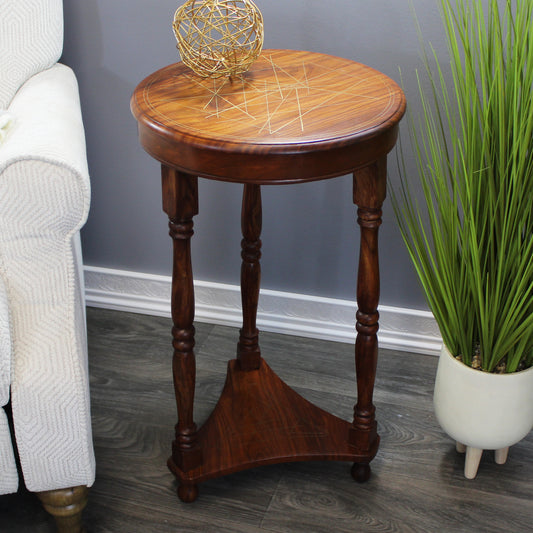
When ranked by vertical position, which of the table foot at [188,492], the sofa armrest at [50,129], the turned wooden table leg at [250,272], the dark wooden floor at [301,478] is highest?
the sofa armrest at [50,129]

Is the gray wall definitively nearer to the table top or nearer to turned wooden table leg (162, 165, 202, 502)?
the table top

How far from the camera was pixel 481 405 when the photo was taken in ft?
4.12

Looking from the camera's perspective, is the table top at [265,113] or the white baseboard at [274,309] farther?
the white baseboard at [274,309]

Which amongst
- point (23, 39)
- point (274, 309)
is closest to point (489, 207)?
point (274, 309)

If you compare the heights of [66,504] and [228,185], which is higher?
[228,185]

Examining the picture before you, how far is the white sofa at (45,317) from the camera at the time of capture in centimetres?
100

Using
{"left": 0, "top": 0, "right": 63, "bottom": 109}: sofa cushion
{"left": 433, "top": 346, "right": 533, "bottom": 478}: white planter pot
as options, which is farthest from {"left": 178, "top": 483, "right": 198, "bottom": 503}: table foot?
{"left": 0, "top": 0, "right": 63, "bottom": 109}: sofa cushion

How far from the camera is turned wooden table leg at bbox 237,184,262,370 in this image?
1383 mm

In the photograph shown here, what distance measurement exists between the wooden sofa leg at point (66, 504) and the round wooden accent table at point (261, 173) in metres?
0.19

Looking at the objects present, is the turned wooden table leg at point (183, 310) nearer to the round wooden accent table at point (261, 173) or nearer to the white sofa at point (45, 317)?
the round wooden accent table at point (261, 173)

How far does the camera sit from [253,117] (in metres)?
1.03

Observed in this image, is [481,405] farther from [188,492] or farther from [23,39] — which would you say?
[23,39]

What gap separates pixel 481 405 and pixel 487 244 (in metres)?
0.30

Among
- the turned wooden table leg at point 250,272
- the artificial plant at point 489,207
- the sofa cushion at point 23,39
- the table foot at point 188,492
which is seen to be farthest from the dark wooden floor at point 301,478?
the sofa cushion at point 23,39
